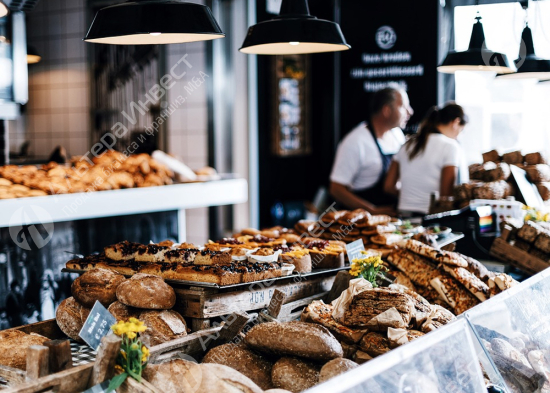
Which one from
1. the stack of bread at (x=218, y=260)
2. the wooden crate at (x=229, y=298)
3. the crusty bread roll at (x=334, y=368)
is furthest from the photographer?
the stack of bread at (x=218, y=260)

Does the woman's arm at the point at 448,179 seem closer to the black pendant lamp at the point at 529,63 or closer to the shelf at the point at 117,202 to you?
the black pendant lamp at the point at 529,63

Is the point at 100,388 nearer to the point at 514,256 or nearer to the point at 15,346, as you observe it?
the point at 15,346

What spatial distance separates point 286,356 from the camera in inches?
74.9

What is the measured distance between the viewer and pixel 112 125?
8430 mm

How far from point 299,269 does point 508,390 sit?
103 centimetres

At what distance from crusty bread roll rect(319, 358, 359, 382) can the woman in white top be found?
3468 mm

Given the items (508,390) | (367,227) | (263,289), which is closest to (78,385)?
(263,289)

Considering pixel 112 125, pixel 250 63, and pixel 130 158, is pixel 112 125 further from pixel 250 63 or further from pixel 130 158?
pixel 130 158

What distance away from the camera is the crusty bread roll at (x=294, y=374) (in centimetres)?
179

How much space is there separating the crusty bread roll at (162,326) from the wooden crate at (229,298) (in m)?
0.08

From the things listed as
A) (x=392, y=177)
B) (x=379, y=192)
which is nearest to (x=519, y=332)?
(x=392, y=177)

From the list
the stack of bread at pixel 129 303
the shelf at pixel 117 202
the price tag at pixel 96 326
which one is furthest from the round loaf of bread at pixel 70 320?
the shelf at pixel 117 202

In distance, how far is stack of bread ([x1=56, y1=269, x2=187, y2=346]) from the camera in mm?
2133

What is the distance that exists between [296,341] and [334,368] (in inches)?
6.7
